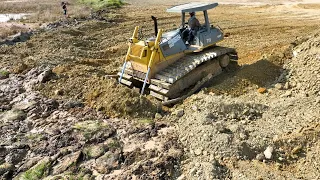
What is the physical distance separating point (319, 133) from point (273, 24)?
12.2 m

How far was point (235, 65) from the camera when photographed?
10.9 metres

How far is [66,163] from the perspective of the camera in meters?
6.48

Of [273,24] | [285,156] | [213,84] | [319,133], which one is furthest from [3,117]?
[273,24]

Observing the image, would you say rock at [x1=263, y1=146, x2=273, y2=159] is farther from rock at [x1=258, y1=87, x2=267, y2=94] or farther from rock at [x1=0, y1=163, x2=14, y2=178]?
rock at [x1=0, y1=163, x2=14, y2=178]

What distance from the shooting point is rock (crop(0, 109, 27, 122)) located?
829 centimetres

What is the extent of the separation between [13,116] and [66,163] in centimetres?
275

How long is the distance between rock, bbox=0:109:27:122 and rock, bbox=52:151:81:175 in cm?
242

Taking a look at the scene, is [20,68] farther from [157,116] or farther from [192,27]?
[192,27]

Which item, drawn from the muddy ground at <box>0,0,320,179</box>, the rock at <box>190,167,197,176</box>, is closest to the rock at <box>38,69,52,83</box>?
the muddy ground at <box>0,0,320,179</box>

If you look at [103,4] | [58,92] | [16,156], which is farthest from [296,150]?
[103,4]

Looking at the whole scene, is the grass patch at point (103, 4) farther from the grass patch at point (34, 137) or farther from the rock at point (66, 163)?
the rock at point (66, 163)

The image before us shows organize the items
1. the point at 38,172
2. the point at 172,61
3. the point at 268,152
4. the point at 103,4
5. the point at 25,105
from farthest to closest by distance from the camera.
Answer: the point at 103,4, the point at 172,61, the point at 25,105, the point at 268,152, the point at 38,172

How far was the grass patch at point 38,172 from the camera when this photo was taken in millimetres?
6193

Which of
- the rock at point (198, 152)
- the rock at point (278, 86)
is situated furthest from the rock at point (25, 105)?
the rock at point (278, 86)
